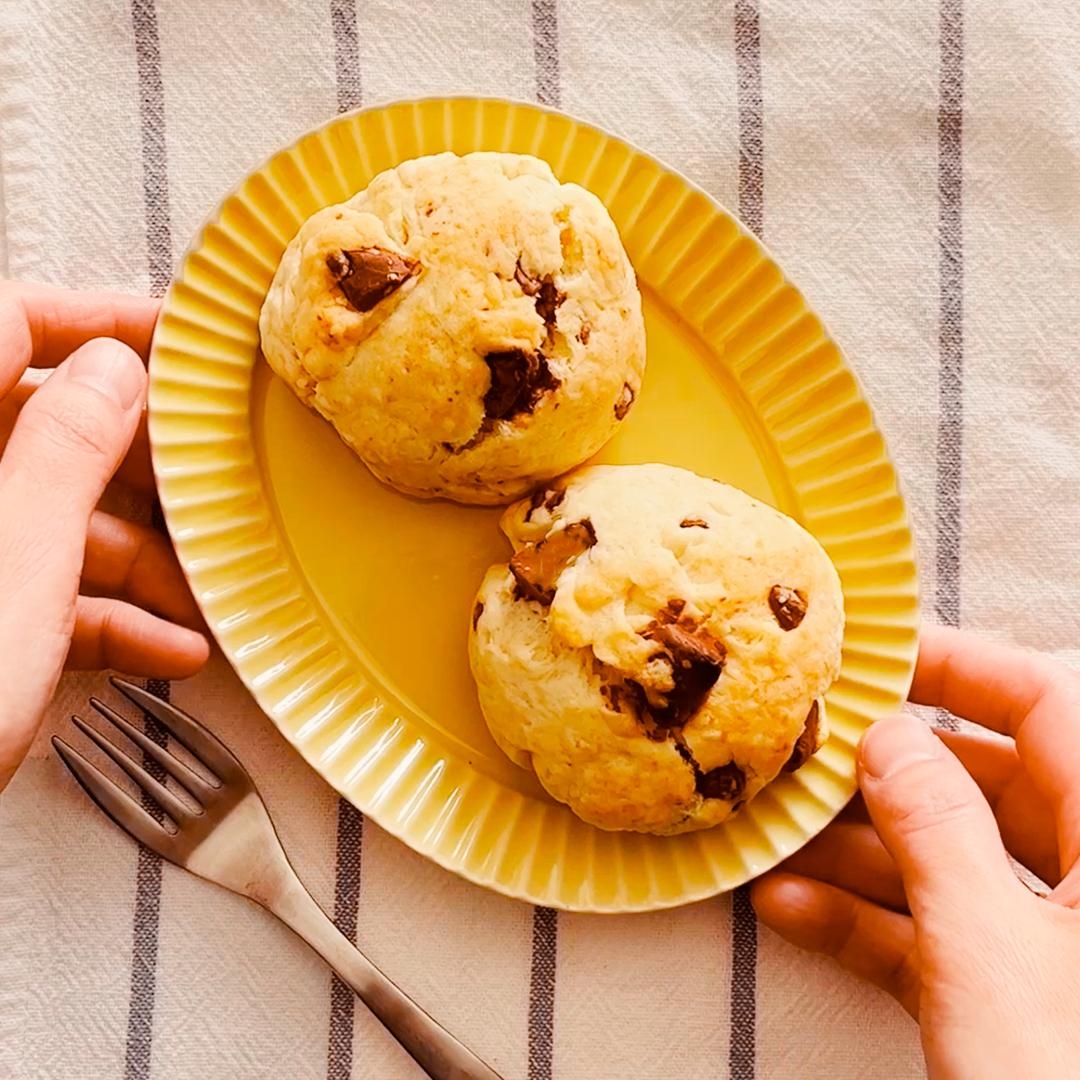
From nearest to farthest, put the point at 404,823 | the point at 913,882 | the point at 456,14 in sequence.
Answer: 1. the point at 913,882
2. the point at 404,823
3. the point at 456,14

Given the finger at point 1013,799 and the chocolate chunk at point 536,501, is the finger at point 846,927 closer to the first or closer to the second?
the finger at point 1013,799

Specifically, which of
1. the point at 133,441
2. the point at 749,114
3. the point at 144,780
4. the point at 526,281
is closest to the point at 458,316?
the point at 526,281

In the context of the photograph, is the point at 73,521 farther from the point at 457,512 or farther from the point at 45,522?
the point at 457,512

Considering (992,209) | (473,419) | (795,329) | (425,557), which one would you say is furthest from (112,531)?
(992,209)

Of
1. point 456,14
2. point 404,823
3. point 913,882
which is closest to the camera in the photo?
point 913,882

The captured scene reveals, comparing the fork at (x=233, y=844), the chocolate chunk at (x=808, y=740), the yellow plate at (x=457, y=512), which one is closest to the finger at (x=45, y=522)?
the yellow plate at (x=457, y=512)

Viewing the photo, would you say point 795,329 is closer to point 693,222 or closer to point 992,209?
point 693,222

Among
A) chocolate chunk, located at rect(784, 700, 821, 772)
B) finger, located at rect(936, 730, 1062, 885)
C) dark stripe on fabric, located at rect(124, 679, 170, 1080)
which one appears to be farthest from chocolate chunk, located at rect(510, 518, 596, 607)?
finger, located at rect(936, 730, 1062, 885)

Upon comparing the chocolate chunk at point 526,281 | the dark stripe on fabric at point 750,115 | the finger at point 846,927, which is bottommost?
the finger at point 846,927
